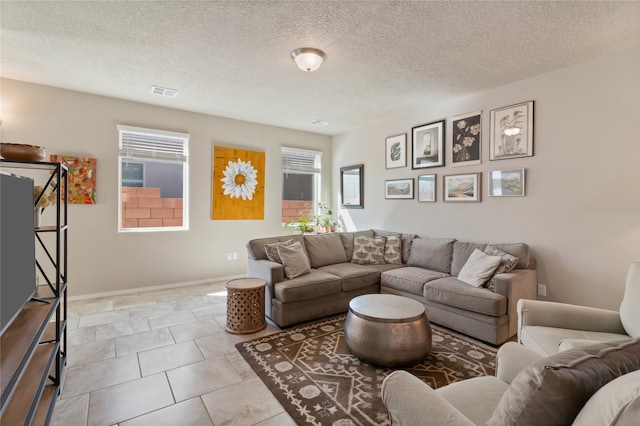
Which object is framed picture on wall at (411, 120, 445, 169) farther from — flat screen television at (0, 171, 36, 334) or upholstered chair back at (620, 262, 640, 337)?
flat screen television at (0, 171, 36, 334)

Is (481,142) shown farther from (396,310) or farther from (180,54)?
(180,54)

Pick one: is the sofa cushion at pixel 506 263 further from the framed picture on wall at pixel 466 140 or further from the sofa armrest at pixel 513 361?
the sofa armrest at pixel 513 361

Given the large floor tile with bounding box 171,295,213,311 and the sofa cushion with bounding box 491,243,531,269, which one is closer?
the sofa cushion with bounding box 491,243,531,269

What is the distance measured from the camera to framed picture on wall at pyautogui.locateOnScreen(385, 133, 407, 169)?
4.86m

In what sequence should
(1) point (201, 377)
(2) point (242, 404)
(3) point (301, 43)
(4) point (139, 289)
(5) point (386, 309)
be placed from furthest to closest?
(4) point (139, 289), (3) point (301, 43), (5) point (386, 309), (1) point (201, 377), (2) point (242, 404)

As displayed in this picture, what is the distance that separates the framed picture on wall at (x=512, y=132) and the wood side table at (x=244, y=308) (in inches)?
126

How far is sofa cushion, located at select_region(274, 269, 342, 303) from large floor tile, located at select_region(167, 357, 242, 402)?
0.87m

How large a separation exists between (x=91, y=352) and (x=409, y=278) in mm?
3166

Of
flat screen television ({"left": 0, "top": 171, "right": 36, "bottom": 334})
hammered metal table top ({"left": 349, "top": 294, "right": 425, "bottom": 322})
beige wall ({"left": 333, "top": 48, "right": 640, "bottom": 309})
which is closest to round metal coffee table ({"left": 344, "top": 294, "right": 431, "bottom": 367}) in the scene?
hammered metal table top ({"left": 349, "top": 294, "right": 425, "bottom": 322})

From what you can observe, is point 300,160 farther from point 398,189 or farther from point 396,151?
point 398,189

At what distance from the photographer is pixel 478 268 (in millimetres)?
3223

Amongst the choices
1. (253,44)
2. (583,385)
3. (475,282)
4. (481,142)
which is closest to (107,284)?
(253,44)

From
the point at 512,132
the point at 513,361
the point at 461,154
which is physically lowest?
the point at 513,361

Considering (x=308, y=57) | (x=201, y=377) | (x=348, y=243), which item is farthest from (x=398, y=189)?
(x=201, y=377)
